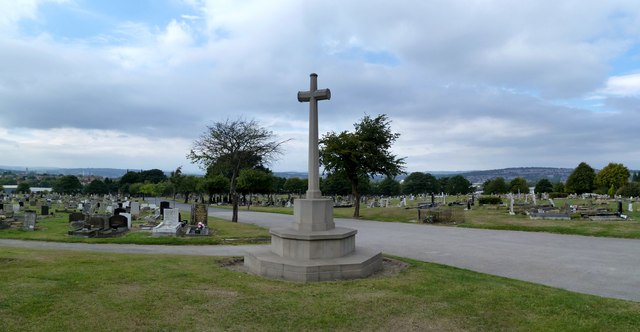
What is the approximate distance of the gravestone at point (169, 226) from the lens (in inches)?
693

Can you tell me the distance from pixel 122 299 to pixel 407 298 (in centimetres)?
447

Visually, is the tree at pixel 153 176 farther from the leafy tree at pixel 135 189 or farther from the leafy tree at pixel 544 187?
the leafy tree at pixel 544 187

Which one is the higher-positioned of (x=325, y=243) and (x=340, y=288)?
(x=325, y=243)

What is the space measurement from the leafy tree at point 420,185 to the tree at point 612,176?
32.2 meters

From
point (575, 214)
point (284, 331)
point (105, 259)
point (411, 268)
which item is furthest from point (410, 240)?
point (575, 214)

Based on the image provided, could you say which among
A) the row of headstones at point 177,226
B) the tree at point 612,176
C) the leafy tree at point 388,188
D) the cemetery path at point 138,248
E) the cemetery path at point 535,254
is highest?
the tree at point 612,176

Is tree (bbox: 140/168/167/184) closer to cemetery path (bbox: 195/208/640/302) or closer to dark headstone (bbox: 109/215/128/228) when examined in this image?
dark headstone (bbox: 109/215/128/228)

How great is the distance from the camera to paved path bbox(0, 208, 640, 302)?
9133 mm

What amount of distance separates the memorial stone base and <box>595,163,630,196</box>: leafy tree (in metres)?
76.5

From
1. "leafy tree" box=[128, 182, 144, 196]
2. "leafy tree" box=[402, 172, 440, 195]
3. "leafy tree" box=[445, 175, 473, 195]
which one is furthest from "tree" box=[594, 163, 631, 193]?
"leafy tree" box=[128, 182, 144, 196]

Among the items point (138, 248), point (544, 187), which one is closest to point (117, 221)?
point (138, 248)

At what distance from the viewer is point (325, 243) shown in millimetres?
9336

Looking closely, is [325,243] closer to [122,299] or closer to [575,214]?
[122,299]

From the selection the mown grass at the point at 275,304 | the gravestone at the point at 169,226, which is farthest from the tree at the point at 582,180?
the mown grass at the point at 275,304
